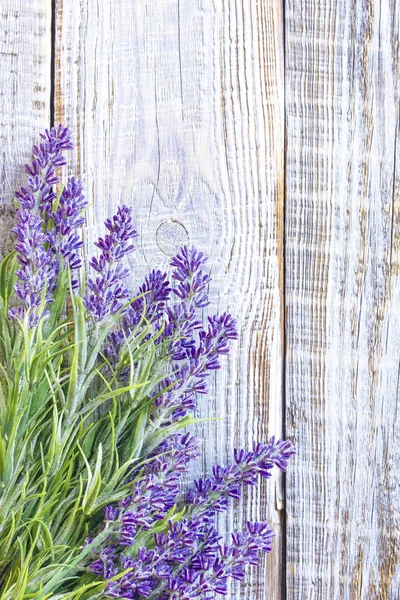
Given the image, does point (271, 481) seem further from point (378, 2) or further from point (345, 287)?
point (378, 2)

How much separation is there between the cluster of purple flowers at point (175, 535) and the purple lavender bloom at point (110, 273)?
0.65 feet

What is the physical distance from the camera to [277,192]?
42.1 inches

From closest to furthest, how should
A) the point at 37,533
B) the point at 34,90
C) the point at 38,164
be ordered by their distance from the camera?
the point at 37,533 → the point at 38,164 → the point at 34,90

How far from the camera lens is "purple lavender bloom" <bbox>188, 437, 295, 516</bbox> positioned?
92 centimetres

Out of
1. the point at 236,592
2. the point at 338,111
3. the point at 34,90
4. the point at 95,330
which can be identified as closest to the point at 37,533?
the point at 95,330

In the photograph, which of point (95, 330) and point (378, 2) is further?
point (378, 2)

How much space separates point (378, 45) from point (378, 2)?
67mm

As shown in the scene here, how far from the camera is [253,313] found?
106cm

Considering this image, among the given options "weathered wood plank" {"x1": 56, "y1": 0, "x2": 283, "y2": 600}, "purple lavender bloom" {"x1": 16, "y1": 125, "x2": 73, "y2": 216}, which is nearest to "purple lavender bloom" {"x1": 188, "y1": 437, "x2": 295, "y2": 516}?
"weathered wood plank" {"x1": 56, "y1": 0, "x2": 283, "y2": 600}

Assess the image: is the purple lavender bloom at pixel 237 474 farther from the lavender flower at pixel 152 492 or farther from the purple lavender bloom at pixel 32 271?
the purple lavender bloom at pixel 32 271

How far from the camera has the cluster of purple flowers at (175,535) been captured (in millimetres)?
797

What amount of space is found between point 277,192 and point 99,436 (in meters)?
0.45

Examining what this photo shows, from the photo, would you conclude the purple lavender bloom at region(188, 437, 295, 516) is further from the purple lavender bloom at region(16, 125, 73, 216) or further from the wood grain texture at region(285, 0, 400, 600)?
the purple lavender bloom at region(16, 125, 73, 216)

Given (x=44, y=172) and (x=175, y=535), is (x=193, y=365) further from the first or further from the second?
(x=44, y=172)
